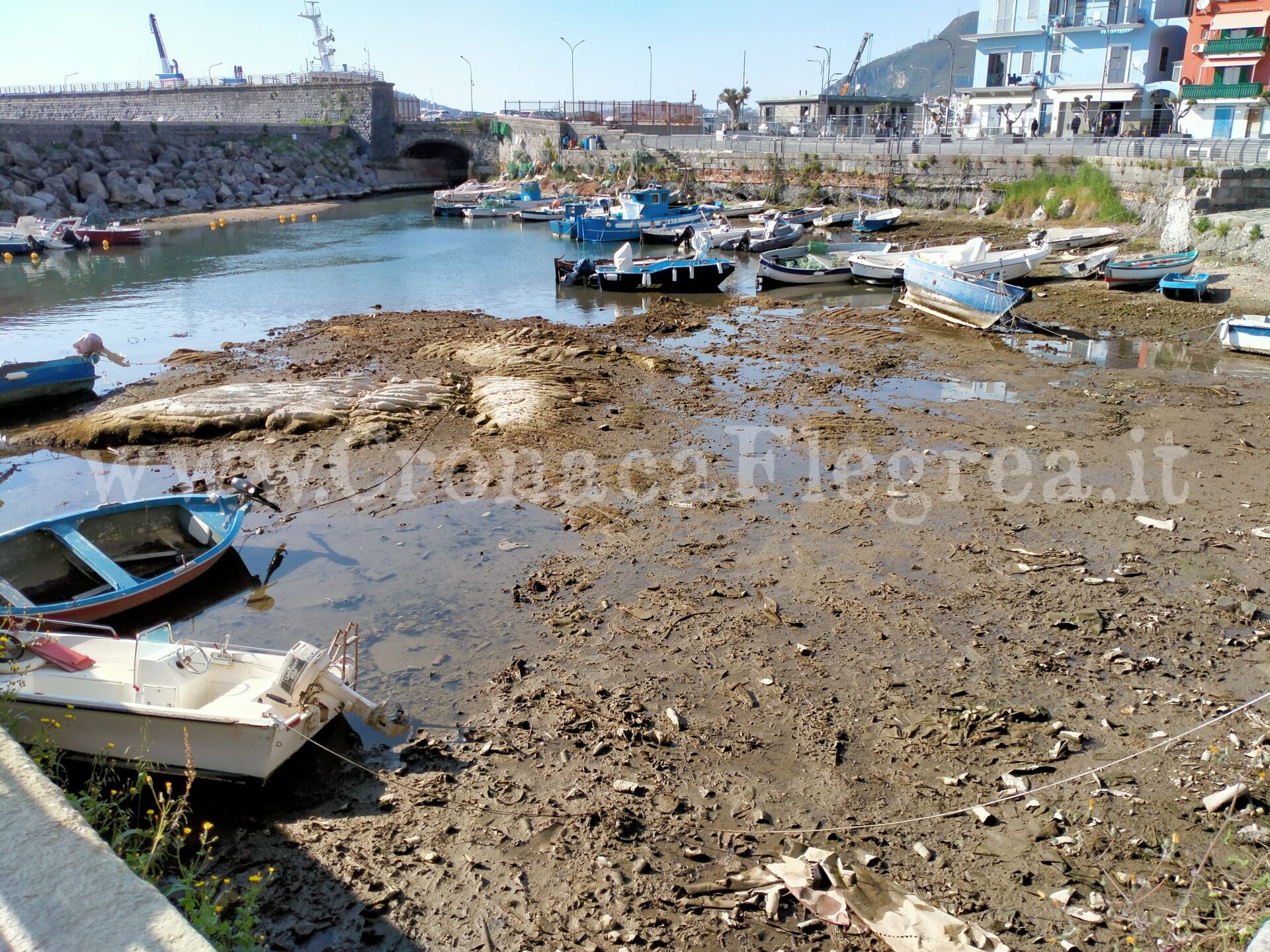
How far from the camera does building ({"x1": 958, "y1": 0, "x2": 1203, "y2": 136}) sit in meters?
45.0

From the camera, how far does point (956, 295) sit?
74.2 ft

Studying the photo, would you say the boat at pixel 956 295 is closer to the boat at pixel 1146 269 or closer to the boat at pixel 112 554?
the boat at pixel 1146 269

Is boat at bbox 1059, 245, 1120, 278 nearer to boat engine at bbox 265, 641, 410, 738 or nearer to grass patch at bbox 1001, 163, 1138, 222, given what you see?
grass patch at bbox 1001, 163, 1138, 222

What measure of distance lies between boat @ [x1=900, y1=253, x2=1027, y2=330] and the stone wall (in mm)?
59565

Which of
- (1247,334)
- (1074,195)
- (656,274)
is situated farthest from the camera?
(1074,195)

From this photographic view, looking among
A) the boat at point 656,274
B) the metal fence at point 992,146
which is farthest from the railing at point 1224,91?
the boat at point 656,274

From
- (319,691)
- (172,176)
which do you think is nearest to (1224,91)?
(319,691)

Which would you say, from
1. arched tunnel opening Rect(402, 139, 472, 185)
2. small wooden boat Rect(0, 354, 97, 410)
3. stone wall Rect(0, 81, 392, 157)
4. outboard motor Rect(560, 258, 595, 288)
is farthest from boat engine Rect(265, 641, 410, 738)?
arched tunnel opening Rect(402, 139, 472, 185)

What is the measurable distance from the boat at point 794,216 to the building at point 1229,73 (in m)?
16.7

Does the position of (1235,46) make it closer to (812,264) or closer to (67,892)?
(812,264)

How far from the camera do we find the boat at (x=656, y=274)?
28391 millimetres

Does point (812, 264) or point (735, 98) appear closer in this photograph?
point (812, 264)

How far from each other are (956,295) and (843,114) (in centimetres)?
4484

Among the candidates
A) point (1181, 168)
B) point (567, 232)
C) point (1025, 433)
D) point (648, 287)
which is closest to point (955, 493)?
point (1025, 433)
